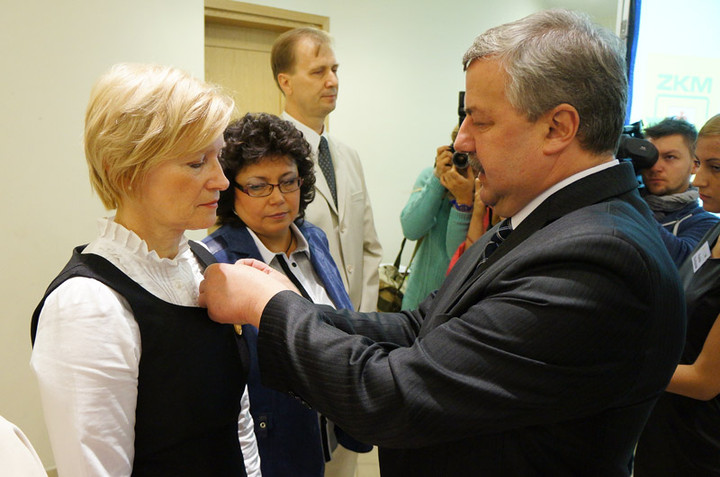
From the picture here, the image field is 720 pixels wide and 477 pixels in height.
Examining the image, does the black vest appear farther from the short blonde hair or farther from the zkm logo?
the zkm logo

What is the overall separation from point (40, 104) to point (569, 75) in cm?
189

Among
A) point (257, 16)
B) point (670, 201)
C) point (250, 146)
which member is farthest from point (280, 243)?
point (257, 16)

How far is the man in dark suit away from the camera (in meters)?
0.82

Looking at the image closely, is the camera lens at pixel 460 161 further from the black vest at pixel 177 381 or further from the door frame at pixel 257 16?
the door frame at pixel 257 16

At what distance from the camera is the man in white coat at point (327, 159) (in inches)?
94.2

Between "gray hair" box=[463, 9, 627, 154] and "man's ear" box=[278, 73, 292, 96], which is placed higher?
"man's ear" box=[278, 73, 292, 96]

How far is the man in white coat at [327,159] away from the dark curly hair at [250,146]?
22.8 inches

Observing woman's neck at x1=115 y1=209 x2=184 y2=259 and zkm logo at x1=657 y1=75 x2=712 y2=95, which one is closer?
woman's neck at x1=115 y1=209 x2=184 y2=259

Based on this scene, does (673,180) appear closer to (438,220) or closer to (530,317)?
(438,220)

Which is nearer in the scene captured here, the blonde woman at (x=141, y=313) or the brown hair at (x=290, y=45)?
the blonde woman at (x=141, y=313)

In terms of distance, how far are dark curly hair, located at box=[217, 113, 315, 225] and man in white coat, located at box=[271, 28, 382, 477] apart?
579 millimetres

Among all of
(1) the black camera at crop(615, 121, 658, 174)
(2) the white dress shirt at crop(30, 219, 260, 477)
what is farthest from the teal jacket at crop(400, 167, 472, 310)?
(2) the white dress shirt at crop(30, 219, 260, 477)

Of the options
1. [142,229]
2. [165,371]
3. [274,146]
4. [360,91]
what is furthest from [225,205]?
[360,91]

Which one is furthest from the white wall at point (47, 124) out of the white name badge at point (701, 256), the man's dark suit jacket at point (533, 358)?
the white name badge at point (701, 256)
